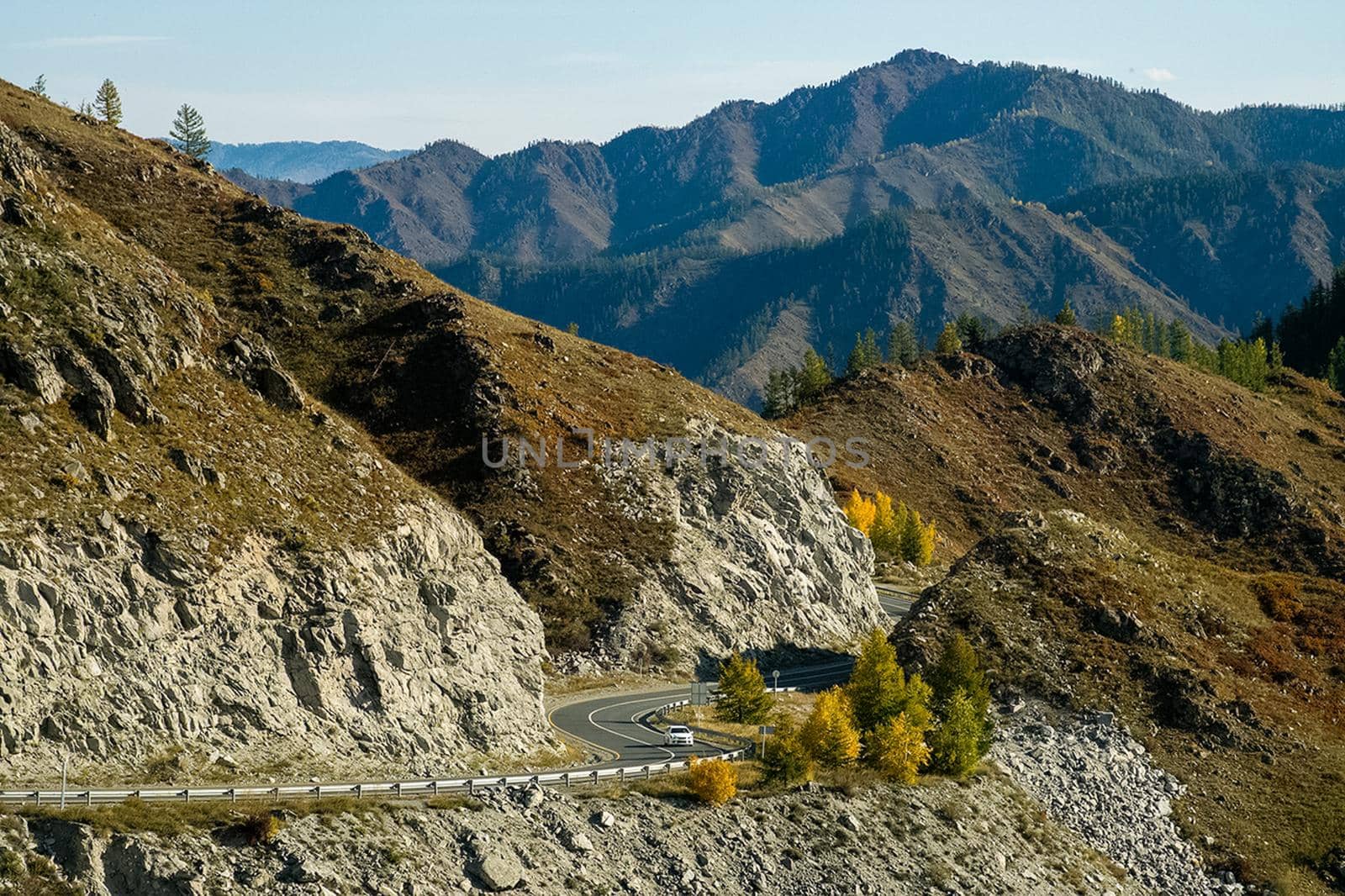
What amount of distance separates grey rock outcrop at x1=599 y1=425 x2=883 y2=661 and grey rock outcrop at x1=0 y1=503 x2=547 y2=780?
1868 cm

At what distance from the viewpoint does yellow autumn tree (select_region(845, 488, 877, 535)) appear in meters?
142

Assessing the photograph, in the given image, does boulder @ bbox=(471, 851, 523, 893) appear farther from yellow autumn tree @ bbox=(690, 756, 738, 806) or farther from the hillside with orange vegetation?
the hillside with orange vegetation

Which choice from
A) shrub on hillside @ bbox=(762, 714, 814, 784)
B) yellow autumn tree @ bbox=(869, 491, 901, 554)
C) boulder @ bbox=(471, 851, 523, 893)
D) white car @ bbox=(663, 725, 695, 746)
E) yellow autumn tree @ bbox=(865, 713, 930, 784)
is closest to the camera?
boulder @ bbox=(471, 851, 523, 893)

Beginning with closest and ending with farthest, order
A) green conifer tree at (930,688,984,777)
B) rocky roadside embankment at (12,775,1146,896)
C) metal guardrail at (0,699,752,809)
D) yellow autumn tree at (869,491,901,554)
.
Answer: rocky roadside embankment at (12,775,1146,896) < metal guardrail at (0,699,752,809) < green conifer tree at (930,688,984,777) < yellow autumn tree at (869,491,901,554)

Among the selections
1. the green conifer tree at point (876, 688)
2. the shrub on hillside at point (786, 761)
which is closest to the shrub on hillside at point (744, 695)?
the green conifer tree at point (876, 688)

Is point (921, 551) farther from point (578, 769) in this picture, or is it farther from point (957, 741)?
point (578, 769)

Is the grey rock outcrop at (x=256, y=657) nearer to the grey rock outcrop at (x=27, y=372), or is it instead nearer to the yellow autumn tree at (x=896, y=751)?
the grey rock outcrop at (x=27, y=372)

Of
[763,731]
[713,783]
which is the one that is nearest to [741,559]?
[763,731]

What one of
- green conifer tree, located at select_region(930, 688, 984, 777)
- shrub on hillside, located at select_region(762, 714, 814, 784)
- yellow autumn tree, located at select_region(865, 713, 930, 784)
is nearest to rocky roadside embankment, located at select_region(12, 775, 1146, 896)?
shrub on hillside, located at select_region(762, 714, 814, 784)

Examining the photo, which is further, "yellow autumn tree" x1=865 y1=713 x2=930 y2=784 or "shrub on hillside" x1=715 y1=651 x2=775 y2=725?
"shrub on hillside" x1=715 y1=651 x2=775 y2=725

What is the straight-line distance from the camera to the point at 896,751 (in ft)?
253

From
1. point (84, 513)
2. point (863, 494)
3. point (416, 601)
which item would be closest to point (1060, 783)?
point (416, 601)

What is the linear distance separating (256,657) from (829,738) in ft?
93.9

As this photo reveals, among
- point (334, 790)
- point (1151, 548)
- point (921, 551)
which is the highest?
point (1151, 548)
